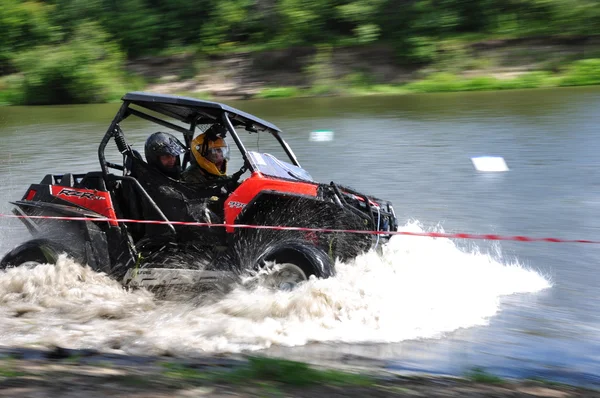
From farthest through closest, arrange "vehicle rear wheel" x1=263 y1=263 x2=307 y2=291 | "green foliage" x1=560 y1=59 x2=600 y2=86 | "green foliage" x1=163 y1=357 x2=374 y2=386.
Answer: "green foliage" x1=560 y1=59 x2=600 y2=86 < "vehicle rear wheel" x1=263 y1=263 x2=307 y2=291 < "green foliage" x1=163 y1=357 x2=374 y2=386

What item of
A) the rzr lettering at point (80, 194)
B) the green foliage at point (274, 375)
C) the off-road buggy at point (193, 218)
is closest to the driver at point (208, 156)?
the off-road buggy at point (193, 218)

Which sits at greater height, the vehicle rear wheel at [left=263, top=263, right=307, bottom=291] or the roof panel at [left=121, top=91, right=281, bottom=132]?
the roof panel at [left=121, top=91, right=281, bottom=132]

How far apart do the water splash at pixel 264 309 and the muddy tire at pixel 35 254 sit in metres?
0.08

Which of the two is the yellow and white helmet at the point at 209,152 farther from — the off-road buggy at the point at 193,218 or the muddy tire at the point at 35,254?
the muddy tire at the point at 35,254

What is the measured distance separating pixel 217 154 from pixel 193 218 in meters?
0.64

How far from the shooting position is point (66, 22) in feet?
127

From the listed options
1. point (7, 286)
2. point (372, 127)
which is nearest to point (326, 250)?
point (7, 286)

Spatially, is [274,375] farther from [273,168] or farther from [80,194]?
[80,194]

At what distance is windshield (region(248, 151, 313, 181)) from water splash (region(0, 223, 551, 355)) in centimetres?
101

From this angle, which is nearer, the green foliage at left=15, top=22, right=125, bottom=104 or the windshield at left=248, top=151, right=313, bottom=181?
the windshield at left=248, top=151, right=313, bottom=181

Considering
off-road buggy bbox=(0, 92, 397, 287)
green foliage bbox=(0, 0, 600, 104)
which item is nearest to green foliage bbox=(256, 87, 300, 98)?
green foliage bbox=(0, 0, 600, 104)

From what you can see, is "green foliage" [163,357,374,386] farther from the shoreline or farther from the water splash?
the water splash

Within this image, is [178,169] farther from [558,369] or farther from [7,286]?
[558,369]

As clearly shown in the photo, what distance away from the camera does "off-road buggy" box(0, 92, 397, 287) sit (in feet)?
22.5
